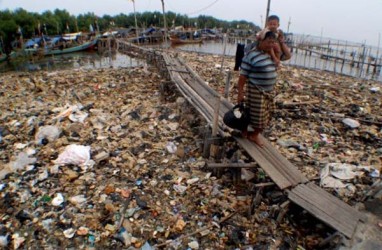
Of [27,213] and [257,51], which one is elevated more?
[257,51]

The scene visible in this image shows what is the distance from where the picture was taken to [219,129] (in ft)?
13.2

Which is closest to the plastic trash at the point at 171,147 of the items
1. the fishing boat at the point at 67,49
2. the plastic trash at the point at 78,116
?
the plastic trash at the point at 78,116

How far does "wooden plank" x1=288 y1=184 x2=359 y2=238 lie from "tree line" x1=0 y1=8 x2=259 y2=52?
34.7 feet

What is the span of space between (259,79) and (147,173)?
2022mm

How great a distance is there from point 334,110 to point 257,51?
411 cm

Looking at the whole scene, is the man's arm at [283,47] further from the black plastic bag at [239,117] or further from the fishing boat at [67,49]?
the fishing boat at [67,49]

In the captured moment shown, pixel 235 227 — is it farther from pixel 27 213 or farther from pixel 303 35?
pixel 303 35

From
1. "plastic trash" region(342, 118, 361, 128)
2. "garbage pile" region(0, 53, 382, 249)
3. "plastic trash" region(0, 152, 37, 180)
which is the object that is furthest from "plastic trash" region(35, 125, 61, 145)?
"plastic trash" region(342, 118, 361, 128)

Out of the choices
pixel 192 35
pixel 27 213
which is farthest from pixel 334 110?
pixel 192 35

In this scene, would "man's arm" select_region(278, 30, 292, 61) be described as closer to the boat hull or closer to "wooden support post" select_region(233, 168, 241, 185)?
"wooden support post" select_region(233, 168, 241, 185)

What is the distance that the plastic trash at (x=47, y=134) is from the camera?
15.5 feet

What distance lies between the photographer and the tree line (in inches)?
1037

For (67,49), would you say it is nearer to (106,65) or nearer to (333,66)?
(106,65)

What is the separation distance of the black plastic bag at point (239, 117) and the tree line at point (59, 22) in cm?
967
